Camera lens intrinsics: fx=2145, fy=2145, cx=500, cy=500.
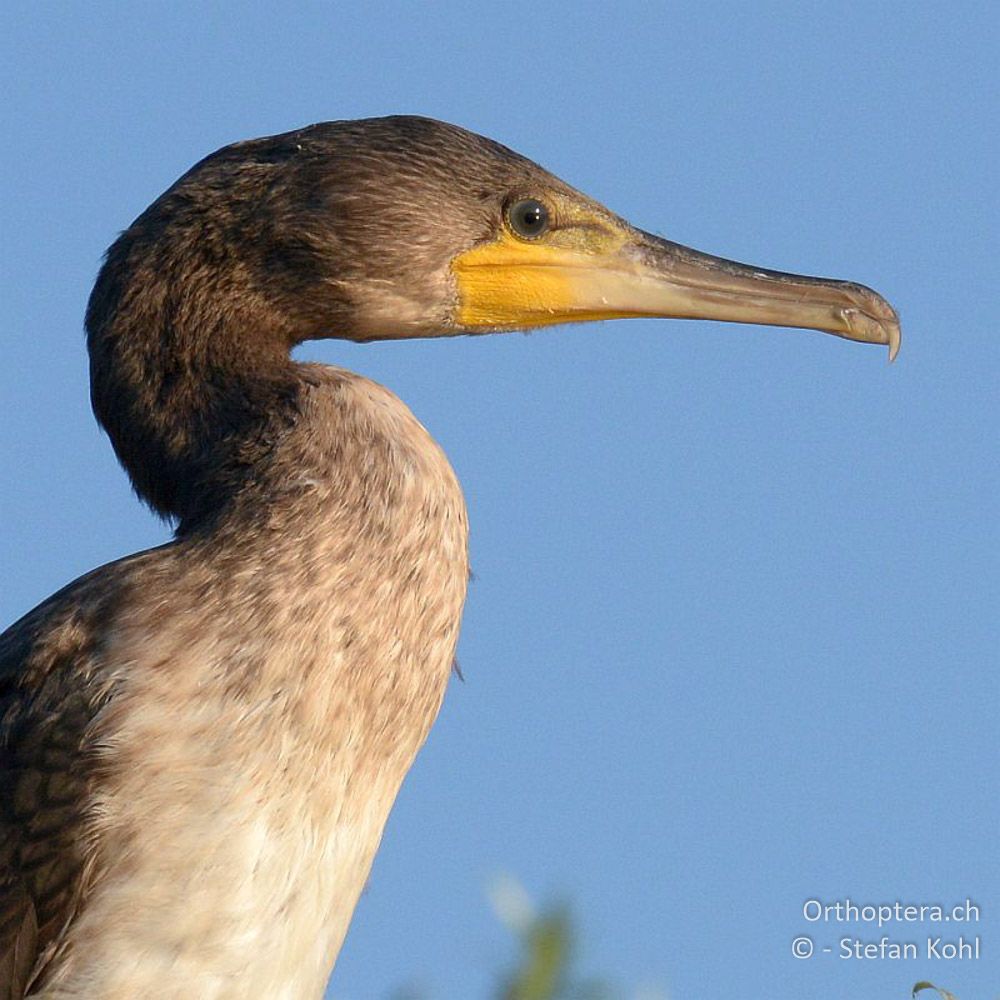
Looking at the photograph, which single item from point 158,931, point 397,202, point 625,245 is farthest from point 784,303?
point 158,931

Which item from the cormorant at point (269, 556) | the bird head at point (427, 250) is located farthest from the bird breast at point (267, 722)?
the bird head at point (427, 250)

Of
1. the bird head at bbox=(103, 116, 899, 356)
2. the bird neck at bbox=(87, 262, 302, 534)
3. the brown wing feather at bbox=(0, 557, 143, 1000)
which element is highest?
the bird head at bbox=(103, 116, 899, 356)

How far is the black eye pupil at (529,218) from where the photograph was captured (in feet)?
19.6

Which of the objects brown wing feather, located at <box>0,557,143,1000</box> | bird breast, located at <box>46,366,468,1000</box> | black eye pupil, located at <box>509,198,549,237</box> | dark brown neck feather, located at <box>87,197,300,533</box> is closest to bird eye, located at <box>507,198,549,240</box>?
black eye pupil, located at <box>509,198,549,237</box>

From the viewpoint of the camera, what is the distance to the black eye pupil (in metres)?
5.96

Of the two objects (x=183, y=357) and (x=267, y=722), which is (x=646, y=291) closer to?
(x=183, y=357)

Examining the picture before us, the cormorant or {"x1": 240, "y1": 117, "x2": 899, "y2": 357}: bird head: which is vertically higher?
{"x1": 240, "y1": 117, "x2": 899, "y2": 357}: bird head

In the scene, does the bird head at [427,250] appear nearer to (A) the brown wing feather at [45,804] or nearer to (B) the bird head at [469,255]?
(B) the bird head at [469,255]

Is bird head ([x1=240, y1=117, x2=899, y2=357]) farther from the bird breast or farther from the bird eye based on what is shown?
the bird breast

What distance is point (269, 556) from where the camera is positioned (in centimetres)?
520

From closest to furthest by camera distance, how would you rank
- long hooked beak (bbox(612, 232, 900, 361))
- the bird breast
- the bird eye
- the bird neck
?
the bird breast, the bird neck, the bird eye, long hooked beak (bbox(612, 232, 900, 361))

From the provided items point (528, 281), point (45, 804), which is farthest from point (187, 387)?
point (45, 804)

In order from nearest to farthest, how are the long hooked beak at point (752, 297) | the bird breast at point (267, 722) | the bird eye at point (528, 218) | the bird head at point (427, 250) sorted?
the bird breast at point (267, 722), the bird head at point (427, 250), the bird eye at point (528, 218), the long hooked beak at point (752, 297)

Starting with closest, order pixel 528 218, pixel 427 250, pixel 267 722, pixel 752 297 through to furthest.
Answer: pixel 267 722
pixel 427 250
pixel 528 218
pixel 752 297
